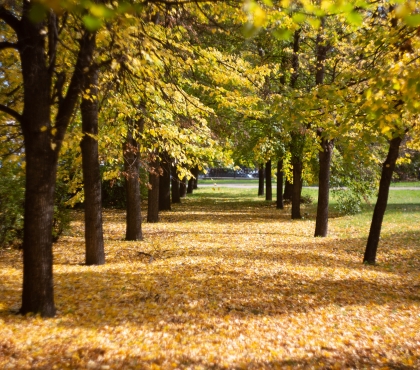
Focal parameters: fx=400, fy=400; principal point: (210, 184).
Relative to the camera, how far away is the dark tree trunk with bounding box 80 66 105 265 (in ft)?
24.8

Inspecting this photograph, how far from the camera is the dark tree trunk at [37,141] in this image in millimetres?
4570

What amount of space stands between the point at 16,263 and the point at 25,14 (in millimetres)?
5297

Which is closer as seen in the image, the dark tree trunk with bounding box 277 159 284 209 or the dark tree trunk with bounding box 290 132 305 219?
the dark tree trunk with bounding box 290 132 305 219

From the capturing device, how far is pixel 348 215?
65.8 feet

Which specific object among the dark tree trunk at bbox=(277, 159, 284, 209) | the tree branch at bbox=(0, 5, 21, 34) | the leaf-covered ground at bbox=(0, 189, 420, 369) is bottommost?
the leaf-covered ground at bbox=(0, 189, 420, 369)

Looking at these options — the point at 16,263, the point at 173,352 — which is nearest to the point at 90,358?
the point at 173,352

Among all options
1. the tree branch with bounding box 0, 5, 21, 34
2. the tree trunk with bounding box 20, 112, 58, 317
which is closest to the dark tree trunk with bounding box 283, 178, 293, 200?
the tree trunk with bounding box 20, 112, 58, 317

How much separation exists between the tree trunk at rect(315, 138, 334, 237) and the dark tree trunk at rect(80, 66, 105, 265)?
7279 mm

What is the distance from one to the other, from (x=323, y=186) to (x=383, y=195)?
4.15 meters

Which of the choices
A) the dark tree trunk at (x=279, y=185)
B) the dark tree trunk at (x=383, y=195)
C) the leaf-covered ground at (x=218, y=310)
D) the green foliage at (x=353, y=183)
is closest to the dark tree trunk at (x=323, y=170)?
the leaf-covered ground at (x=218, y=310)

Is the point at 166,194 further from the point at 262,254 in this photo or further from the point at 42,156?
A: the point at 42,156

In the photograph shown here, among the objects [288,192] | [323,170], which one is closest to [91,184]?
[323,170]

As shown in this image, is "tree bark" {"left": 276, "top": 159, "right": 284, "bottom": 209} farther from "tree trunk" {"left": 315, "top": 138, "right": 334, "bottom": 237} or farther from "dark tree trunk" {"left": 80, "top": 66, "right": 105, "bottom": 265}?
"dark tree trunk" {"left": 80, "top": 66, "right": 105, "bottom": 265}

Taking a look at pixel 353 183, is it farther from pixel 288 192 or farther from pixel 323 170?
pixel 288 192
